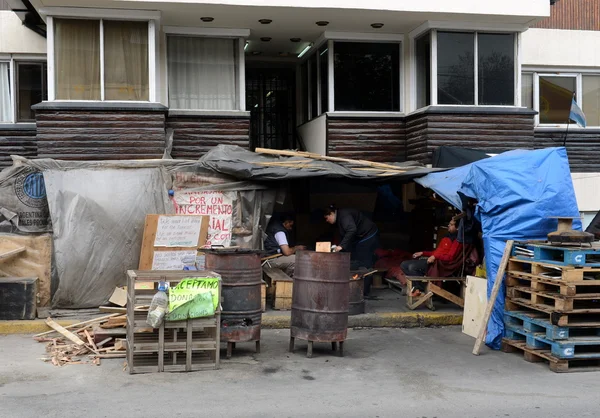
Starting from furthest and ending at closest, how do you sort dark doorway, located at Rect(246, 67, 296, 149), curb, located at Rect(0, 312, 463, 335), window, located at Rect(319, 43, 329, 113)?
dark doorway, located at Rect(246, 67, 296, 149)
window, located at Rect(319, 43, 329, 113)
curb, located at Rect(0, 312, 463, 335)

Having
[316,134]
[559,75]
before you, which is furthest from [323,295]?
[559,75]

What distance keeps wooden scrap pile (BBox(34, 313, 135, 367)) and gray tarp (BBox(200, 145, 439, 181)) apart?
286 centimetres

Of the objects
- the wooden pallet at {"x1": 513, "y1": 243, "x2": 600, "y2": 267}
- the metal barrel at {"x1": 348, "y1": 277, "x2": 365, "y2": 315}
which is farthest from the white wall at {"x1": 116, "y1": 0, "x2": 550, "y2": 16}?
the wooden pallet at {"x1": 513, "y1": 243, "x2": 600, "y2": 267}

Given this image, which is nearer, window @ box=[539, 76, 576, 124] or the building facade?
the building facade

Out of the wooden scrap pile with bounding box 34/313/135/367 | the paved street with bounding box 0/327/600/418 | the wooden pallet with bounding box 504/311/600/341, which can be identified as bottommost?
the paved street with bounding box 0/327/600/418

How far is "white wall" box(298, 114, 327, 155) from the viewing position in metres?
13.7

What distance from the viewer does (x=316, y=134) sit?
14.2 m

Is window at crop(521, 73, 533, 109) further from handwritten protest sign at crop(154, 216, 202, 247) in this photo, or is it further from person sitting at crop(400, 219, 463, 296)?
handwritten protest sign at crop(154, 216, 202, 247)

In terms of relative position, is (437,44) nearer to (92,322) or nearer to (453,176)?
(453,176)

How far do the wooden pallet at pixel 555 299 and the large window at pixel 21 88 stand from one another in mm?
10149

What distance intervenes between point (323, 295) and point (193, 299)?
164cm

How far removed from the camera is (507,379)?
7500 mm

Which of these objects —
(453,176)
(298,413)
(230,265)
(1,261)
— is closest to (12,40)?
(1,261)

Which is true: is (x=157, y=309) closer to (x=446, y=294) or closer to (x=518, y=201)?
(x=518, y=201)
